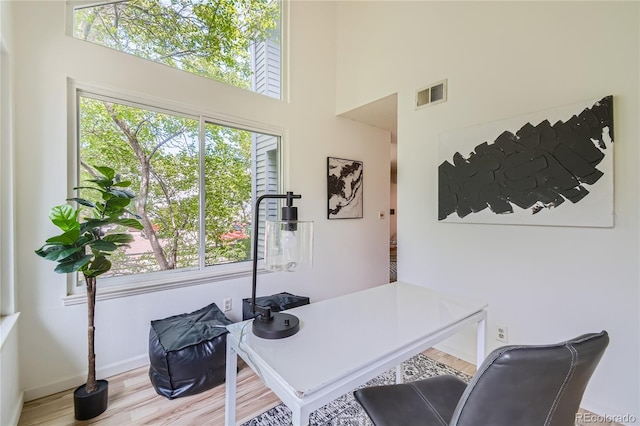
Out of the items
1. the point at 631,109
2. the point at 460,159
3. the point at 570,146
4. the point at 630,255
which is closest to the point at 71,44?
the point at 460,159

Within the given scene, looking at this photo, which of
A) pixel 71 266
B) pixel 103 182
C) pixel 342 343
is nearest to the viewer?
pixel 342 343

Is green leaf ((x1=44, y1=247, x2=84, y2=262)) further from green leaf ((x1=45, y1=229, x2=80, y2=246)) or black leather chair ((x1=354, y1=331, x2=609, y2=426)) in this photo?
black leather chair ((x1=354, y1=331, x2=609, y2=426))

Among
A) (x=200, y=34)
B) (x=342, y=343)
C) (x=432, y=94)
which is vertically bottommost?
(x=342, y=343)

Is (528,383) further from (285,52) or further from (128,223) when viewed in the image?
(285,52)

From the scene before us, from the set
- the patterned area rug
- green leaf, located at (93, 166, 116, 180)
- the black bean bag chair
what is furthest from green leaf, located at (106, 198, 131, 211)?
the patterned area rug

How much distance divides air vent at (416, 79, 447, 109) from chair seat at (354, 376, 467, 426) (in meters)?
2.22

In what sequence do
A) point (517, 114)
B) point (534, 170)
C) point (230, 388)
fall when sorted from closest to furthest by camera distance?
point (230, 388) → point (534, 170) → point (517, 114)

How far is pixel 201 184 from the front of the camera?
2.54 metres

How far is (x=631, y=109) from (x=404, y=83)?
5.40 ft

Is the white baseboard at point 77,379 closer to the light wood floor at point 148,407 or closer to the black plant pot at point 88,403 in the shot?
the light wood floor at point 148,407

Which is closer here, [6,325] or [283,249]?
[283,249]

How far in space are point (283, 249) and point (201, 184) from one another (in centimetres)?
165

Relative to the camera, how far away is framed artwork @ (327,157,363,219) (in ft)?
11.2

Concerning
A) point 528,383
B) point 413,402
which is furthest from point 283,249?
point 528,383
